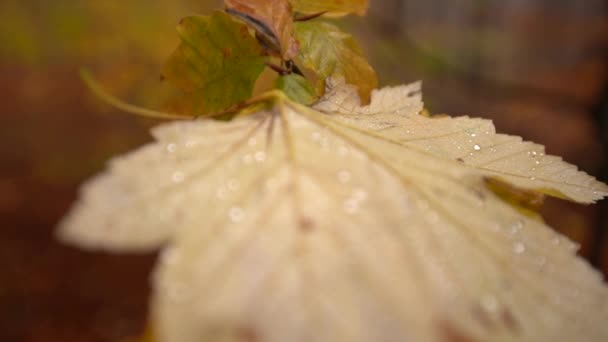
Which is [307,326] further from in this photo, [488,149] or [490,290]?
[488,149]

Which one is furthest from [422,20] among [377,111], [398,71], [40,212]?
[377,111]

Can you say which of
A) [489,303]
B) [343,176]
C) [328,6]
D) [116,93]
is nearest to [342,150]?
[343,176]

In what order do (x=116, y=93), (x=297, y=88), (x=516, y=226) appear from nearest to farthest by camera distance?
(x=516, y=226) → (x=297, y=88) → (x=116, y=93)

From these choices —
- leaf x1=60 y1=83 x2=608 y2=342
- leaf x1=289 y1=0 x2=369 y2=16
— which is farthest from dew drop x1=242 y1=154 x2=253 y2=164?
leaf x1=289 y1=0 x2=369 y2=16

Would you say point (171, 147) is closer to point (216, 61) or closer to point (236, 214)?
point (236, 214)

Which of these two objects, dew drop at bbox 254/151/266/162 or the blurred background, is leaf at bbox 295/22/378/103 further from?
the blurred background

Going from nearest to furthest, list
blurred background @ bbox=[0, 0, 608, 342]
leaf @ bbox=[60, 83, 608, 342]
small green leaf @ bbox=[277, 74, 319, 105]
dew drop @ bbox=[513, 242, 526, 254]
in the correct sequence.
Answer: leaf @ bbox=[60, 83, 608, 342] → dew drop @ bbox=[513, 242, 526, 254] → small green leaf @ bbox=[277, 74, 319, 105] → blurred background @ bbox=[0, 0, 608, 342]
